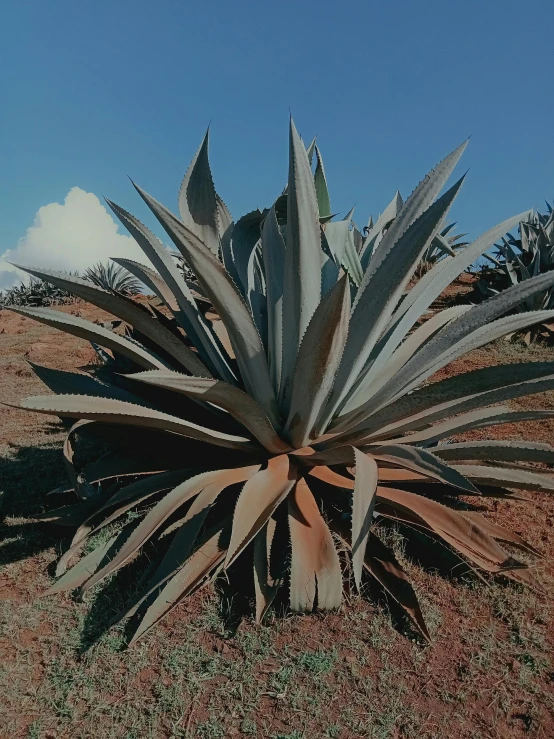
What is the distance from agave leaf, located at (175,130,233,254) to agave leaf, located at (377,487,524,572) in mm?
1665

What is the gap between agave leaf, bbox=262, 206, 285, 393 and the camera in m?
2.62

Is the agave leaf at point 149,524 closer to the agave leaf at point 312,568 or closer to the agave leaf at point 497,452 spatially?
the agave leaf at point 312,568

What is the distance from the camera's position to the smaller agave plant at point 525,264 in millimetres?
7505

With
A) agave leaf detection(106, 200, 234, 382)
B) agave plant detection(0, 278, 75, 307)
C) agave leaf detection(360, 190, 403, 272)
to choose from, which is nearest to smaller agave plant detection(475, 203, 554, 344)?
agave leaf detection(360, 190, 403, 272)

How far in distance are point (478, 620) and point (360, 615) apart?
441 millimetres

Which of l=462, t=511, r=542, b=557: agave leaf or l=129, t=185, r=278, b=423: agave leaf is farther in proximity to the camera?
l=462, t=511, r=542, b=557: agave leaf

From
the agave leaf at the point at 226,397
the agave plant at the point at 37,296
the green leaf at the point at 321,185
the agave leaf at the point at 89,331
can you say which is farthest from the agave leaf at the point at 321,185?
the agave plant at the point at 37,296

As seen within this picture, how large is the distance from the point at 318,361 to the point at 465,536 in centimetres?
90

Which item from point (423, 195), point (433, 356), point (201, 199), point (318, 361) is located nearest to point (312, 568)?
point (318, 361)

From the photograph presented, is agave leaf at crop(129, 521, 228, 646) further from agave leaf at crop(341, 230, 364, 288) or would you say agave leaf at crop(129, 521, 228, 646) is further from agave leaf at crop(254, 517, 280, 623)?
agave leaf at crop(341, 230, 364, 288)

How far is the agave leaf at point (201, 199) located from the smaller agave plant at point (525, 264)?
5318 mm

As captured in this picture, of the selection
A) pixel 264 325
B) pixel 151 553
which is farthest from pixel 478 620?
pixel 264 325

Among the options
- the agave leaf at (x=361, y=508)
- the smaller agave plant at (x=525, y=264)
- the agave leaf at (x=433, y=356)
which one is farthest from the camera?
the smaller agave plant at (x=525, y=264)

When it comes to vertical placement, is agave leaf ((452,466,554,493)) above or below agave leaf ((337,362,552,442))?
below
